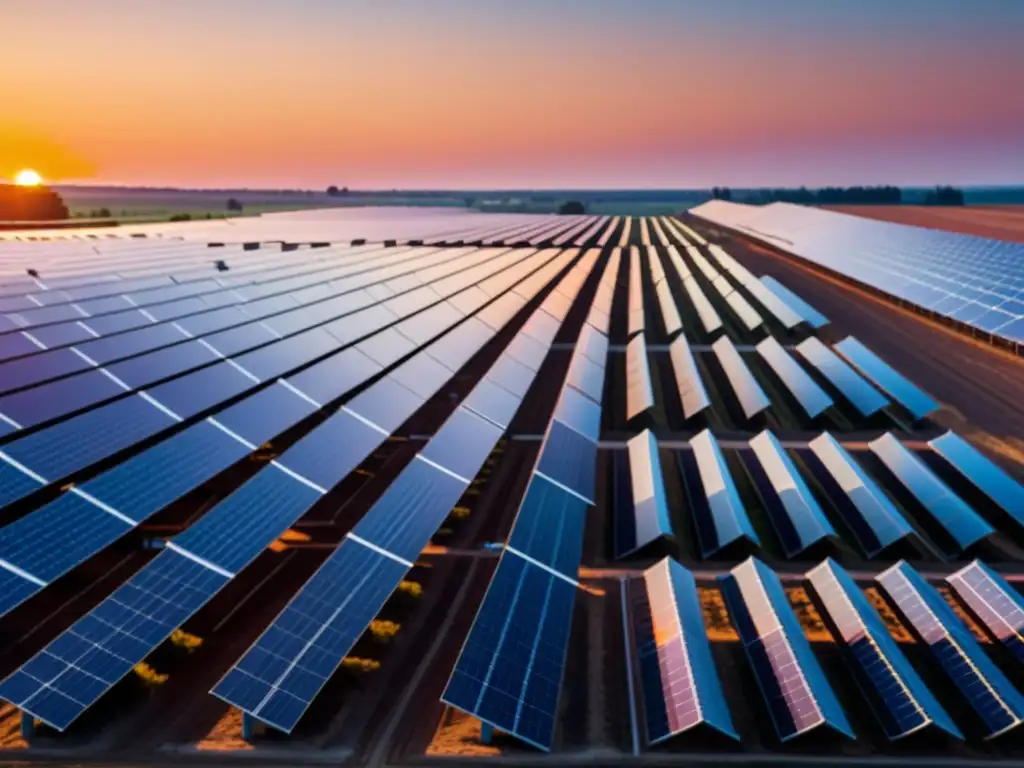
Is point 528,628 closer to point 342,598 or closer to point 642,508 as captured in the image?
point 342,598

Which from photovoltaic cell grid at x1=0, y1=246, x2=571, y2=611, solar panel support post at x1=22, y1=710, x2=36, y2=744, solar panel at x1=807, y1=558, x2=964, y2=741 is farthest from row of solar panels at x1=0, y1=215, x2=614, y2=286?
solar panel at x1=807, y1=558, x2=964, y2=741

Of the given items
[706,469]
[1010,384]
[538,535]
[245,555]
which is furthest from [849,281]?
[245,555]

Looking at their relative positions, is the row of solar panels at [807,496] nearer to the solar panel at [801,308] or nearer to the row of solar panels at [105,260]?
the solar panel at [801,308]

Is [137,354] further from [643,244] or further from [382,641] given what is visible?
[643,244]

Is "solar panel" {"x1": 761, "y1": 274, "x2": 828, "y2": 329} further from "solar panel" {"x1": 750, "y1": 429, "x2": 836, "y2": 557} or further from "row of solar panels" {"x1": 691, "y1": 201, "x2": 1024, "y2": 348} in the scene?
"solar panel" {"x1": 750, "y1": 429, "x2": 836, "y2": 557}

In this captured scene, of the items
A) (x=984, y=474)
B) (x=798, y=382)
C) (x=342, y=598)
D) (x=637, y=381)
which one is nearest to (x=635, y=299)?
(x=637, y=381)
